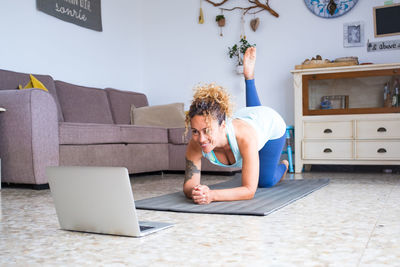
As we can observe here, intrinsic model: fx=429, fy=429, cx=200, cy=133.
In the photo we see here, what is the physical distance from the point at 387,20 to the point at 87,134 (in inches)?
120

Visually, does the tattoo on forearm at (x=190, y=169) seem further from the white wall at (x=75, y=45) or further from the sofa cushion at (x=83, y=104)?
the white wall at (x=75, y=45)

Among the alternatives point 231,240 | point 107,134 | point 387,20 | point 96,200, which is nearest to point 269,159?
point 231,240

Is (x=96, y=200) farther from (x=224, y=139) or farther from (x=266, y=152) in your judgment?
(x=266, y=152)

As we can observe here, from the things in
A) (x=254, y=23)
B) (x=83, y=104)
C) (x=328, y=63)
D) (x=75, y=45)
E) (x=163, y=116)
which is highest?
(x=254, y=23)

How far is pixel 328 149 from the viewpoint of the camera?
3930 millimetres

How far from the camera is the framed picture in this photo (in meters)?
4.29

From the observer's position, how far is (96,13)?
4664 millimetres

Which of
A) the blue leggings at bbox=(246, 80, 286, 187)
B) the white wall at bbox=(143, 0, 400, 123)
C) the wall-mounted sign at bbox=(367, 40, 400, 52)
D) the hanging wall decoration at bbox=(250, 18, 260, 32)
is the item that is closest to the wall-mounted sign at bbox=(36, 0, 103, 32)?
the white wall at bbox=(143, 0, 400, 123)

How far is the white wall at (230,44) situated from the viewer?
14.4ft

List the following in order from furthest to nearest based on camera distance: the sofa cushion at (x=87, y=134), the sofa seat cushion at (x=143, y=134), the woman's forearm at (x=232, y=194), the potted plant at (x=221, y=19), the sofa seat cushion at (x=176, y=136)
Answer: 1. the potted plant at (x=221, y=19)
2. the sofa seat cushion at (x=176, y=136)
3. the sofa seat cushion at (x=143, y=134)
4. the sofa cushion at (x=87, y=134)
5. the woman's forearm at (x=232, y=194)

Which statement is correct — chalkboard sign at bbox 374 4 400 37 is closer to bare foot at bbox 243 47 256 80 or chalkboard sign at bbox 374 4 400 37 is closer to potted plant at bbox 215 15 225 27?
potted plant at bbox 215 15 225 27

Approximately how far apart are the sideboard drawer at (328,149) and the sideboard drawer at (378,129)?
0.14 meters

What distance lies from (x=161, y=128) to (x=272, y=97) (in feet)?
4.46

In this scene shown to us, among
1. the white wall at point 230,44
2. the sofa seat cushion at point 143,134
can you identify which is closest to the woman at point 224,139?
the sofa seat cushion at point 143,134
